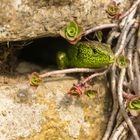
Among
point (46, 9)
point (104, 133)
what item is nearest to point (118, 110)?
point (104, 133)

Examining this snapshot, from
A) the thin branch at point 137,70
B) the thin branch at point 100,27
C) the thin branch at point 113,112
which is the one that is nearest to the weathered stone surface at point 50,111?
the thin branch at point 113,112

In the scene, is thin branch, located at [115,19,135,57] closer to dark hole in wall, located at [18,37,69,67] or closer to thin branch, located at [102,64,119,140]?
thin branch, located at [102,64,119,140]

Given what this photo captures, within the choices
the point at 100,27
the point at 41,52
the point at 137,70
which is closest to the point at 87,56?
the point at 100,27

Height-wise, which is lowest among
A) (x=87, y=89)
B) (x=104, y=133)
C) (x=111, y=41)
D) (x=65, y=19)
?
(x=104, y=133)

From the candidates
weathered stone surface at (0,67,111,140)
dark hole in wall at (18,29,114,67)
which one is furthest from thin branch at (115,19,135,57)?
dark hole in wall at (18,29,114,67)

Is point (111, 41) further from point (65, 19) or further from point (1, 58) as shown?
point (1, 58)
